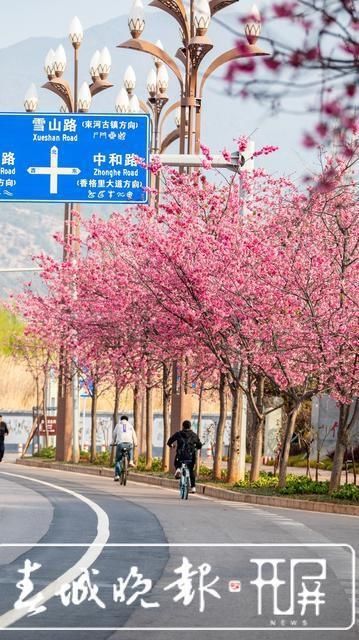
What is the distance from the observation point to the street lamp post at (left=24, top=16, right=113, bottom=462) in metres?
49.7

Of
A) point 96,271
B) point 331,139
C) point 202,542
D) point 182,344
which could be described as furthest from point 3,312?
point 331,139

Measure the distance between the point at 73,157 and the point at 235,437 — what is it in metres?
8.46

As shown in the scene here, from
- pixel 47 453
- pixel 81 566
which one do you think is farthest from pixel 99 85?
pixel 81 566

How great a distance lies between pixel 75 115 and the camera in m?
39.4

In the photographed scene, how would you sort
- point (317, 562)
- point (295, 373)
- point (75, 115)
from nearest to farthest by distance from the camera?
point (317, 562)
point (295, 373)
point (75, 115)

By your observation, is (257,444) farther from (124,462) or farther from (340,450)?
(340,450)

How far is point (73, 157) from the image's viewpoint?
39062 mm

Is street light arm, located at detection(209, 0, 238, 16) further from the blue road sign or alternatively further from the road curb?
the road curb

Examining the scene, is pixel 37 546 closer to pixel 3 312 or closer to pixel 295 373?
pixel 295 373

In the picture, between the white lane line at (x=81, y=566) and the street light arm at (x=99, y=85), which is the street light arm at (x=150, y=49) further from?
the white lane line at (x=81, y=566)

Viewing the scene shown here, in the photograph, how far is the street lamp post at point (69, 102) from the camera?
49.7 m

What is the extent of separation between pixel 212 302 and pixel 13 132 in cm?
791

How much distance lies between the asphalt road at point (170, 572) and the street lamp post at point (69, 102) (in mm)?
24562

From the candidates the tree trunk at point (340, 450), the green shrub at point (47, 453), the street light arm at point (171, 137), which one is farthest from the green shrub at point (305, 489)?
the green shrub at point (47, 453)
